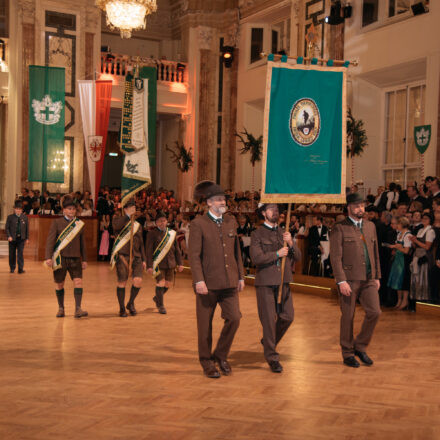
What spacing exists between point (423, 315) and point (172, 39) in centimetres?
1648

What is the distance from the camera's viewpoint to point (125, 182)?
28.7 feet

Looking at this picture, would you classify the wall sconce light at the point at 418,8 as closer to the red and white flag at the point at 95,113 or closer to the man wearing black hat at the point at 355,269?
the red and white flag at the point at 95,113

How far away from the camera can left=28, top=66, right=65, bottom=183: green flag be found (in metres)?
16.0

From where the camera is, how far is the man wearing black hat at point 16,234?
13.4m

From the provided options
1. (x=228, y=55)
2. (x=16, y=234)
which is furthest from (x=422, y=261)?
(x=228, y=55)

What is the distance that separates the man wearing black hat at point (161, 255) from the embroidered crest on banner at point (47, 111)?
8.42 m

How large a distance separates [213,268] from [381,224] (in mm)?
5235

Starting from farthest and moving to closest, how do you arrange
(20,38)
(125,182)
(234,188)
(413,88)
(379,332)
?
(234,188), (20,38), (413,88), (125,182), (379,332)

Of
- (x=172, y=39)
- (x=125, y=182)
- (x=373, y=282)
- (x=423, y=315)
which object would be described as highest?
(x=172, y=39)

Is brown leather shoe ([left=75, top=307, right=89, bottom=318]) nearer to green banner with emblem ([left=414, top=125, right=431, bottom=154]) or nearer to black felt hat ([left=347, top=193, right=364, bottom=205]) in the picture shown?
black felt hat ([left=347, top=193, right=364, bottom=205])

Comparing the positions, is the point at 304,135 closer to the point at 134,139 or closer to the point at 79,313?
the point at 134,139

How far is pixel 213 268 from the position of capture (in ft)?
17.4

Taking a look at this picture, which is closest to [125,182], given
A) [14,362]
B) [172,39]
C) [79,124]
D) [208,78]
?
[14,362]

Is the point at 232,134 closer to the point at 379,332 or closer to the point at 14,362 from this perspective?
the point at 379,332
